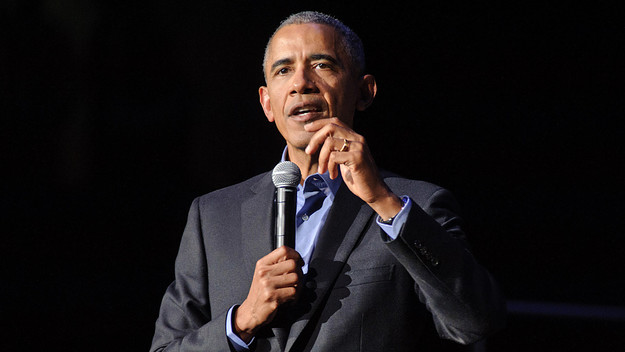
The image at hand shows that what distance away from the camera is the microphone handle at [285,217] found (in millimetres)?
1449

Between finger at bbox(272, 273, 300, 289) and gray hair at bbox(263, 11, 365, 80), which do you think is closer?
finger at bbox(272, 273, 300, 289)

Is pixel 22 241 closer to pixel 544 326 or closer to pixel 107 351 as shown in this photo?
pixel 107 351

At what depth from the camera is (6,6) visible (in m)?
2.77

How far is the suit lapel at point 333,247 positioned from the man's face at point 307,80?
0.21 meters

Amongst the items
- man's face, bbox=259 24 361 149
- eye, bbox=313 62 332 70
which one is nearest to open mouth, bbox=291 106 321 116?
man's face, bbox=259 24 361 149

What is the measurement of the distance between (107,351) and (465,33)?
82.6 inches

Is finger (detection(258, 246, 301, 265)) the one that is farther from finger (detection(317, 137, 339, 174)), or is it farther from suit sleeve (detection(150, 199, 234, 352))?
suit sleeve (detection(150, 199, 234, 352))

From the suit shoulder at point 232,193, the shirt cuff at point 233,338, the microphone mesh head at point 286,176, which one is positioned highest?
the microphone mesh head at point 286,176

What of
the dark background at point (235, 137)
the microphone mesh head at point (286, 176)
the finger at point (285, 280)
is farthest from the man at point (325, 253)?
the dark background at point (235, 137)

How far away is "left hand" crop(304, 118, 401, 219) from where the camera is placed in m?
1.33

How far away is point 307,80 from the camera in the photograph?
173cm

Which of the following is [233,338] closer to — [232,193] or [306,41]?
[232,193]

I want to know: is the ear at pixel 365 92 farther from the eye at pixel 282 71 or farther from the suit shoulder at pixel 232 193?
the suit shoulder at pixel 232 193

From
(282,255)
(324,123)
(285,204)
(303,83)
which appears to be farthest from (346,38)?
(282,255)
